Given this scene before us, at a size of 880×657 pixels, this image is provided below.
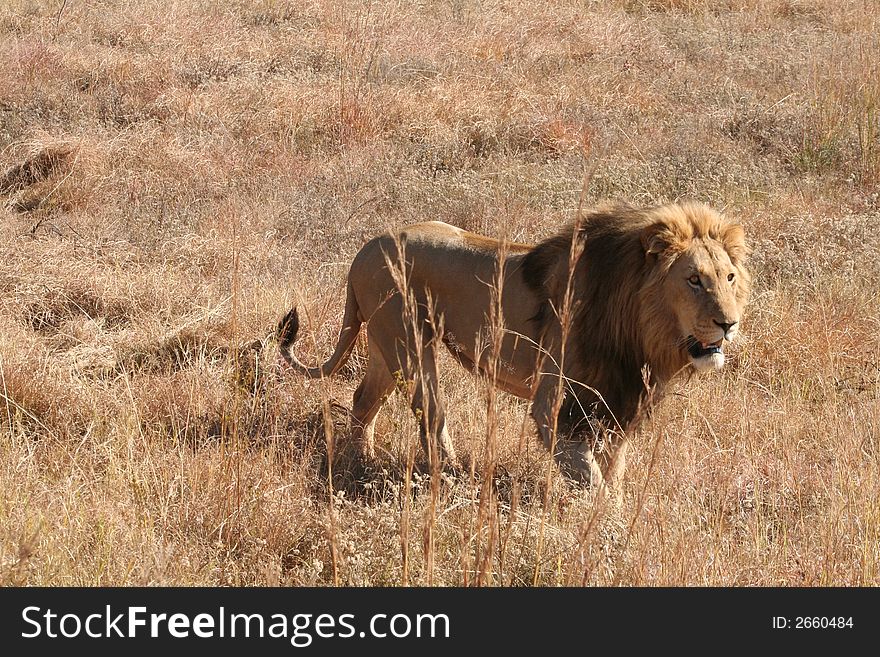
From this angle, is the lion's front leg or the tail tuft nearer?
the lion's front leg

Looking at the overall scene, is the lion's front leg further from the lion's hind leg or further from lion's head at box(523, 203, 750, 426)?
the lion's hind leg

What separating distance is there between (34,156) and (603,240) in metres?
6.44

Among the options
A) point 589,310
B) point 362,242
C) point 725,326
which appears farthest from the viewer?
point 362,242

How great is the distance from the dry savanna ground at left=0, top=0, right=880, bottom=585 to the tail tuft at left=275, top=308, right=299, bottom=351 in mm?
245

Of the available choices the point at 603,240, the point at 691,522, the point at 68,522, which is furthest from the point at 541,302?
the point at 68,522

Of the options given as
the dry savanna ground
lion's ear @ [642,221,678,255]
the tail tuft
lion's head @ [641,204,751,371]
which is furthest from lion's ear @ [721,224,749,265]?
the tail tuft

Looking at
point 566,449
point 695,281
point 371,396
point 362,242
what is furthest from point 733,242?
point 362,242

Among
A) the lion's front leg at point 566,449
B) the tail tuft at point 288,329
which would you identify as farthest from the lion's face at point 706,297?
the tail tuft at point 288,329

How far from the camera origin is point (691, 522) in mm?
3498

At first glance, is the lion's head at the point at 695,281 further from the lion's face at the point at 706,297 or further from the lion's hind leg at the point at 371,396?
the lion's hind leg at the point at 371,396

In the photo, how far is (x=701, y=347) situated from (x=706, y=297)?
206mm

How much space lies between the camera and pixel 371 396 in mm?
5367

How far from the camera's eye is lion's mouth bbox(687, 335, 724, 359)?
4.04 m

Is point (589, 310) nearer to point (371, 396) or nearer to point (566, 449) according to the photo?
point (566, 449)
